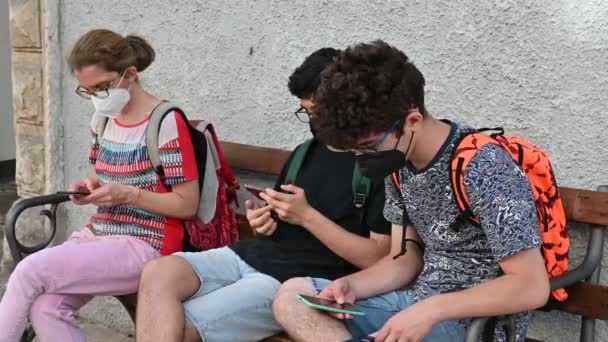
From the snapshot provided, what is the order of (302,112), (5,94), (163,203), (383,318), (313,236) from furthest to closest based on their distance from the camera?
1. (5,94)
2. (163,203)
3. (302,112)
4. (313,236)
5. (383,318)

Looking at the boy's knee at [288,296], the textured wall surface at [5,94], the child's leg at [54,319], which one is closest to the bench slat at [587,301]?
the boy's knee at [288,296]

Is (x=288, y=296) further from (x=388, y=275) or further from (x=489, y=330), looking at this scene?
(x=489, y=330)

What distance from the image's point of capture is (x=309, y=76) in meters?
2.96

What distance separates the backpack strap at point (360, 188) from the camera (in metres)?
2.92

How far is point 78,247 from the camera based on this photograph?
3223mm

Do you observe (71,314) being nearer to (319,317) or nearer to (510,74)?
(319,317)

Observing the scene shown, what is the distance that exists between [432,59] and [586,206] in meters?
0.87

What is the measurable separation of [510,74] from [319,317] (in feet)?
3.90

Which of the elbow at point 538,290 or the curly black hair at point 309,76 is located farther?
the curly black hair at point 309,76

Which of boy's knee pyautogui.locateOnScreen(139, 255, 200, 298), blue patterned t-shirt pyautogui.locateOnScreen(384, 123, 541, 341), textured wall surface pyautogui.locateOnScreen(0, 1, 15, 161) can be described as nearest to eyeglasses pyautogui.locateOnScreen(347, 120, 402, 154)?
blue patterned t-shirt pyautogui.locateOnScreen(384, 123, 541, 341)

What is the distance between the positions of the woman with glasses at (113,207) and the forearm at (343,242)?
2.13 ft

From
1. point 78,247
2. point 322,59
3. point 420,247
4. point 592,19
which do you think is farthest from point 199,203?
point 592,19

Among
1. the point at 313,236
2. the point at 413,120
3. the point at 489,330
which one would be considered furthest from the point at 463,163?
the point at 313,236

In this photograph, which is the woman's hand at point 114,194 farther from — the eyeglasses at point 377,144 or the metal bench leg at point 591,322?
the metal bench leg at point 591,322
